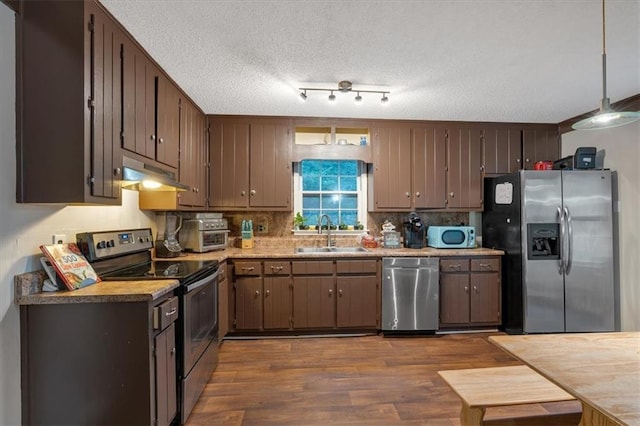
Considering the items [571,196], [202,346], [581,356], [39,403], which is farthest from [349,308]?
[571,196]

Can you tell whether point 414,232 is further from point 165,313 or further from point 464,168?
point 165,313

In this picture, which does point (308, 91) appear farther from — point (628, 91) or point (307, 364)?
point (628, 91)

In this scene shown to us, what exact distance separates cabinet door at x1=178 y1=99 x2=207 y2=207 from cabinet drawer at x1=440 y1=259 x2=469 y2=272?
279 centimetres

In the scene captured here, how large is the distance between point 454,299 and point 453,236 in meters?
0.73

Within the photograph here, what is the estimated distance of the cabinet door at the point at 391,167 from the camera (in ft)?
11.8

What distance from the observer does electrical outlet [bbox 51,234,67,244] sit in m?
1.71

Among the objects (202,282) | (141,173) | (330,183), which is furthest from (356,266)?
(141,173)

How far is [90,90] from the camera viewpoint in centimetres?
152

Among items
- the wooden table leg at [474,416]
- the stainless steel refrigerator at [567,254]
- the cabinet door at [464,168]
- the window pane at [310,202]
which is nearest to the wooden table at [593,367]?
the wooden table leg at [474,416]

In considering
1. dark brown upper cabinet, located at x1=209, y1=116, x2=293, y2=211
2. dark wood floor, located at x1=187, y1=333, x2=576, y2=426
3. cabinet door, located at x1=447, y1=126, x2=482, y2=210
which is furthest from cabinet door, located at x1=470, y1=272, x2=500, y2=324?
dark brown upper cabinet, located at x1=209, y1=116, x2=293, y2=211

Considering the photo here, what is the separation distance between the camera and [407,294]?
3207mm

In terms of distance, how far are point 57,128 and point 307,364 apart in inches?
96.1

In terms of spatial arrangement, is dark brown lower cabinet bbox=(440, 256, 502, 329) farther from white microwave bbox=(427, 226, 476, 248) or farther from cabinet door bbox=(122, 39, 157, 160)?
cabinet door bbox=(122, 39, 157, 160)

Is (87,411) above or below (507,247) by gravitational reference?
below
